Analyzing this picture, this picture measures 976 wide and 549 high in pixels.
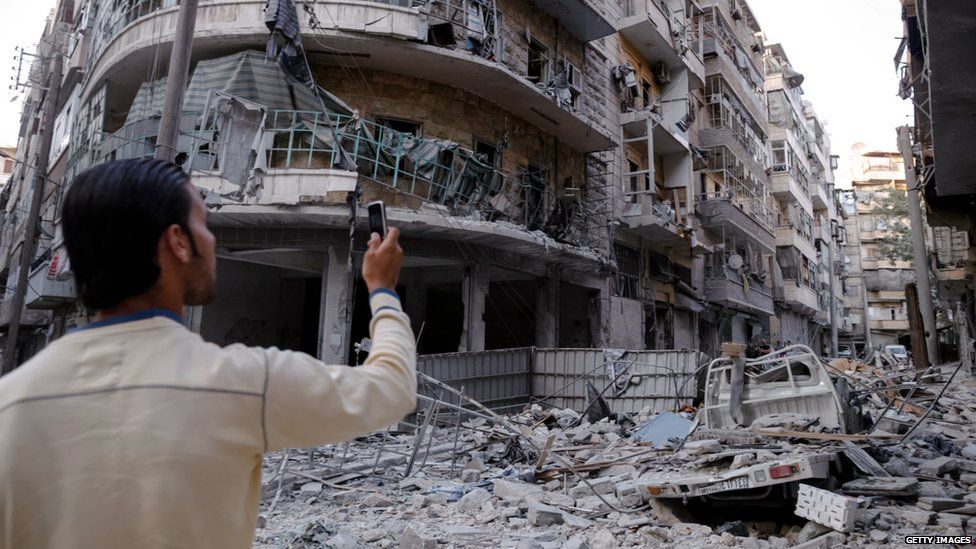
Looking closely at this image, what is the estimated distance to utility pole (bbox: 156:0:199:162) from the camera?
7.52 m

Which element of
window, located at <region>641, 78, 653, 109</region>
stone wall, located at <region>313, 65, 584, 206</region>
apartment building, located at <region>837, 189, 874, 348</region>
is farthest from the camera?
apartment building, located at <region>837, 189, 874, 348</region>

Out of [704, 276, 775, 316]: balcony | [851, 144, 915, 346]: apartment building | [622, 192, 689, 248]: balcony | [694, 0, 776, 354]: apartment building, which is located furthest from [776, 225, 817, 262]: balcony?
[851, 144, 915, 346]: apartment building

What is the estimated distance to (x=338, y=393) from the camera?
48.9 inches

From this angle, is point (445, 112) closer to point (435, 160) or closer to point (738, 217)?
point (435, 160)

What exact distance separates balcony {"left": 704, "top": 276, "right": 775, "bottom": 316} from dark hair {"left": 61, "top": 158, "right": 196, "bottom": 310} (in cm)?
2535

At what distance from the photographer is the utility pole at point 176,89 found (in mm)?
7521

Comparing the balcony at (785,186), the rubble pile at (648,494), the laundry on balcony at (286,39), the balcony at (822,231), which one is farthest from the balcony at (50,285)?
the balcony at (822,231)

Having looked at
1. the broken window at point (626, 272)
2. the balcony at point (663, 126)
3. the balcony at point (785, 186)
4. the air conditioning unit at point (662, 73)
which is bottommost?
the broken window at point (626, 272)

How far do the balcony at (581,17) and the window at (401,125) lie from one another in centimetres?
610

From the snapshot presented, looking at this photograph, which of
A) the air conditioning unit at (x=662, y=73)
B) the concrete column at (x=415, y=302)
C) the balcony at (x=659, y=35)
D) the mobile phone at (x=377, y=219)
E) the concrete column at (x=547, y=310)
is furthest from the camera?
the air conditioning unit at (x=662, y=73)

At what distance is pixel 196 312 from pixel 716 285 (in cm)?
1945

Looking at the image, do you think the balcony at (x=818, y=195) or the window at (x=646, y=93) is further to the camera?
the balcony at (x=818, y=195)

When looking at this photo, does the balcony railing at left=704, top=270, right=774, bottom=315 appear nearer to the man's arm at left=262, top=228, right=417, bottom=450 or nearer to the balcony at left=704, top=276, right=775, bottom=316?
the balcony at left=704, top=276, right=775, bottom=316

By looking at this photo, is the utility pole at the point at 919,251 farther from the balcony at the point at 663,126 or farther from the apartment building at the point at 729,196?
the balcony at the point at 663,126
